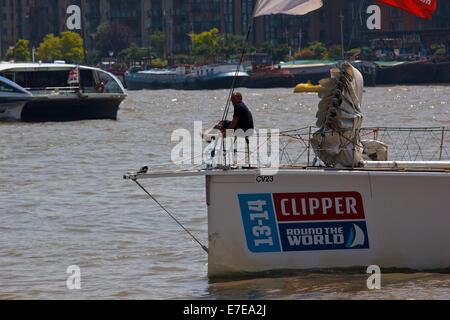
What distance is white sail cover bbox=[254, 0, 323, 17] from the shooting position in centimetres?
1636

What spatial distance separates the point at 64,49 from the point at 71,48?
1.08m

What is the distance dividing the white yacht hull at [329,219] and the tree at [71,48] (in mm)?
142500

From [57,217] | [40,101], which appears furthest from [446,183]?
[40,101]

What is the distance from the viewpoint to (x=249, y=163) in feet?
53.0

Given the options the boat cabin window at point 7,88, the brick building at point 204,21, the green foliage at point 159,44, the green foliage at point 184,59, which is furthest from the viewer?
the green foliage at point 159,44

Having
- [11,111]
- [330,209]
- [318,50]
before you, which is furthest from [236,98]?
[318,50]

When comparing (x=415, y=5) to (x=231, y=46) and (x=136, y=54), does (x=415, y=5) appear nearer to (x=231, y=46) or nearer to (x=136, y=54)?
(x=231, y=46)

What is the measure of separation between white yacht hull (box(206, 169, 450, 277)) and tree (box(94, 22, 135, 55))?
162886mm

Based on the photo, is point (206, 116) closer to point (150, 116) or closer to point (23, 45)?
point (150, 116)

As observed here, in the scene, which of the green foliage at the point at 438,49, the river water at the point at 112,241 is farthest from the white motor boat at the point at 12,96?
the green foliage at the point at 438,49

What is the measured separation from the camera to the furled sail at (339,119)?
16.2m

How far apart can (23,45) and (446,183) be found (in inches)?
5660

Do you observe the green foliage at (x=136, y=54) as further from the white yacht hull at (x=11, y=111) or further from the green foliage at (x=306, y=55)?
the white yacht hull at (x=11, y=111)

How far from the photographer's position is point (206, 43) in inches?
6422
